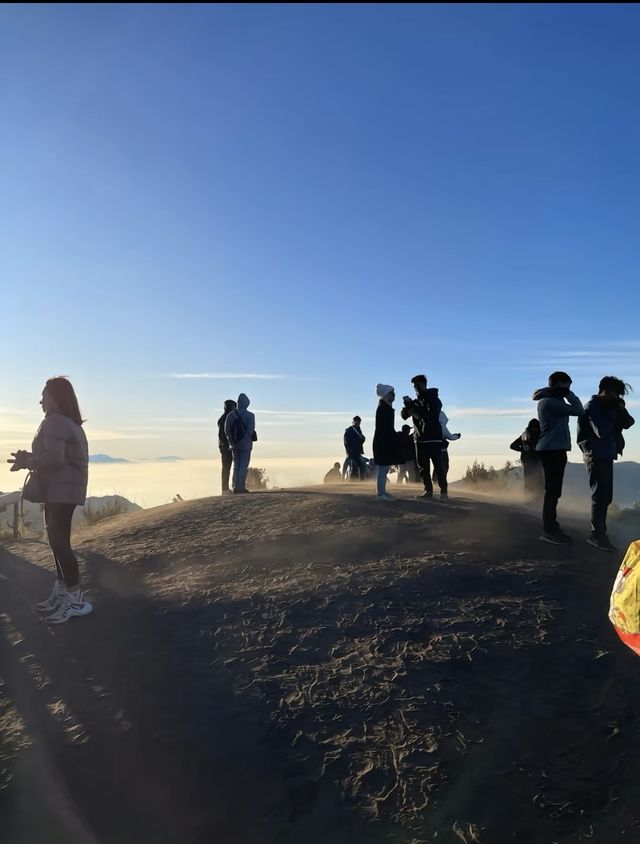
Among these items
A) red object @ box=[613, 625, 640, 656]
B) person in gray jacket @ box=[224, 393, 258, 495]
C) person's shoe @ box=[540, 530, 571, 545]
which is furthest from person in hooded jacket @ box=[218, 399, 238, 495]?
red object @ box=[613, 625, 640, 656]

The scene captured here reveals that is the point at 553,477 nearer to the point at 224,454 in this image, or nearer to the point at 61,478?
the point at 61,478

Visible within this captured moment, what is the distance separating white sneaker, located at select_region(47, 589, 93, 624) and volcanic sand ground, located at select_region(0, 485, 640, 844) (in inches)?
4.7

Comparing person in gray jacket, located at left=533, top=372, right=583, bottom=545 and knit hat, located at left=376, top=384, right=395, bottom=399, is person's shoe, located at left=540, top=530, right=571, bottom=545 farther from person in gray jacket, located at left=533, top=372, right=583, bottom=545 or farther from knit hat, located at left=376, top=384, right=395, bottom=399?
knit hat, located at left=376, top=384, right=395, bottom=399

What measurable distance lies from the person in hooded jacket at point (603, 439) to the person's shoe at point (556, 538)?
0.33 metres

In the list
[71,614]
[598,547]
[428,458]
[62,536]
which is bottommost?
[71,614]

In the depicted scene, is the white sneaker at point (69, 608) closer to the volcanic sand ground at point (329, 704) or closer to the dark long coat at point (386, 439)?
the volcanic sand ground at point (329, 704)

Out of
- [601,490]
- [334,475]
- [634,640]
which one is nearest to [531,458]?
[601,490]

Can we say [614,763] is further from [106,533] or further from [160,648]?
[106,533]

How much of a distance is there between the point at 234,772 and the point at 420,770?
3.51 ft

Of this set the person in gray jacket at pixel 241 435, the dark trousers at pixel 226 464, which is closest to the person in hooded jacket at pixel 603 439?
the person in gray jacket at pixel 241 435

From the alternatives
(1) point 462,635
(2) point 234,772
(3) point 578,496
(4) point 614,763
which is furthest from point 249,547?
(3) point 578,496

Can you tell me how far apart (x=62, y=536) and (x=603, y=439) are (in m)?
5.84

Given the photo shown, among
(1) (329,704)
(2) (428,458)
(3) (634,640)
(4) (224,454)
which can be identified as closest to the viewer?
(3) (634,640)

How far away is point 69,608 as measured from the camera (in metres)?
6.14
